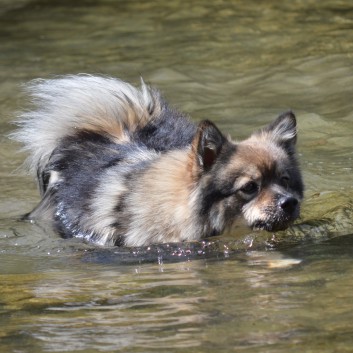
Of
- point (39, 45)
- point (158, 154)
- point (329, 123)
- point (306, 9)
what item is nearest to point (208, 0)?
point (306, 9)

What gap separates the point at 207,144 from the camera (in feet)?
18.8

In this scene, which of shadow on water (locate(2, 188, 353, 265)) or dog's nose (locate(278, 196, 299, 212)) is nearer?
dog's nose (locate(278, 196, 299, 212))

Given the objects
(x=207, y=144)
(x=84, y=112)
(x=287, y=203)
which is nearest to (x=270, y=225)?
(x=287, y=203)

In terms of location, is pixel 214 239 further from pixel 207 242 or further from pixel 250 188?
pixel 250 188

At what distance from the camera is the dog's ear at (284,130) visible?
6031mm

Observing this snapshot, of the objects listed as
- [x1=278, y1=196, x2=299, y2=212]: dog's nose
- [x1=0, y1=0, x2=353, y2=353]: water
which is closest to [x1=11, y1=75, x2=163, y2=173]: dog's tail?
[x1=0, y1=0, x2=353, y2=353]: water

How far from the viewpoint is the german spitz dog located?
5723 millimetres

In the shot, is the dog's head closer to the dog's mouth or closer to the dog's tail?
the dog's mouth

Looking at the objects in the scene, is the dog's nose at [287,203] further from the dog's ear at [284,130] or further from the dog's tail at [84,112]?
the dog's tail at [84,112]

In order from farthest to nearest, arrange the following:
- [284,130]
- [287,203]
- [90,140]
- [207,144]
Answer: [90,140]
[284,130]
[207,144]
[287,203]

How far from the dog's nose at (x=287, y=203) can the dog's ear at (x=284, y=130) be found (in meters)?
0.48

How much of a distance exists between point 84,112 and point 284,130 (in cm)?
145

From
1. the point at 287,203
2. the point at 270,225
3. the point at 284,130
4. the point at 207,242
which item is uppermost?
the point at 284,130

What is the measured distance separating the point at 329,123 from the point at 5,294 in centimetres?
418
